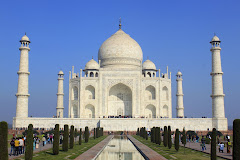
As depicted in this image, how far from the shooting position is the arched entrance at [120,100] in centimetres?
3541

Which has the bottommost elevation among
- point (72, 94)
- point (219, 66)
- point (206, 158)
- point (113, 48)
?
point (206, 158)

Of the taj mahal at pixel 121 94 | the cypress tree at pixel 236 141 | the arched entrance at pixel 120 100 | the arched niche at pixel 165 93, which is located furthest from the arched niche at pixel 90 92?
the cypress tree at pixel 236 141

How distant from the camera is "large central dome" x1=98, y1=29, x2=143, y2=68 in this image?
124 ft

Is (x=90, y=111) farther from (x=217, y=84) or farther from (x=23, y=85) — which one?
(x=217, y=84)

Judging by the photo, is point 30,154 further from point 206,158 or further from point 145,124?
point 145,124

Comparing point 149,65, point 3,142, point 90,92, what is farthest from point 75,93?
point 3,142

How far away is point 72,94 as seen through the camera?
35.5 metres

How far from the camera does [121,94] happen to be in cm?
3612

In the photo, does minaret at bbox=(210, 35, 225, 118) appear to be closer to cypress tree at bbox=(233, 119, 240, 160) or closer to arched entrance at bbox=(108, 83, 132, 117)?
arched entrance at bbox=(108, 83, 132, 117)

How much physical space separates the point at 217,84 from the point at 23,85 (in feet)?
60.8

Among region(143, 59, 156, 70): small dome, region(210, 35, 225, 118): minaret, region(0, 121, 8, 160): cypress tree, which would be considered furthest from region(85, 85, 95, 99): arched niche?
region(0, 121, 8, 160): cypress tree

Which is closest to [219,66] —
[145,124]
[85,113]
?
[145,124]

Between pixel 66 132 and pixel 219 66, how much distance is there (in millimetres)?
20159

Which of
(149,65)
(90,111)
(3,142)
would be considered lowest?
(3,142)
